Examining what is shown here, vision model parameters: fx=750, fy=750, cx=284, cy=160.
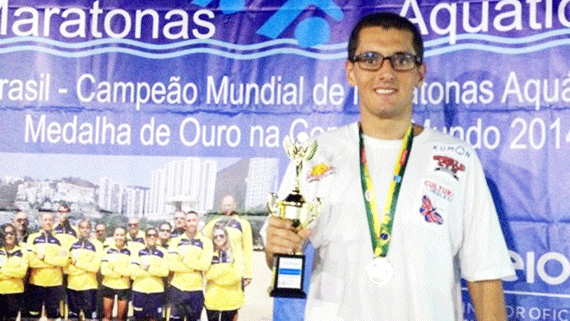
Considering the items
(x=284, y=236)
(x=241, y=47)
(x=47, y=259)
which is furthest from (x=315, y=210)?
(x=47, y=259)

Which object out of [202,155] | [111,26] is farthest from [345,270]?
[111,26]

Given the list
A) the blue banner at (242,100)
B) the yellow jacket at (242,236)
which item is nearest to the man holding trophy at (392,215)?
the blue banner at (242,100)

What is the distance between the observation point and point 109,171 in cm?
323

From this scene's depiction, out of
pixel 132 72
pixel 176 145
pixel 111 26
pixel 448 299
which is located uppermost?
pixel 111 26

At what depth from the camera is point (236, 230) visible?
313 cm

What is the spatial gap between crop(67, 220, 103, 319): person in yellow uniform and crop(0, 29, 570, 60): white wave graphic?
78 cm

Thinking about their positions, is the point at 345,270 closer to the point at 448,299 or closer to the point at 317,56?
the point at 448,299

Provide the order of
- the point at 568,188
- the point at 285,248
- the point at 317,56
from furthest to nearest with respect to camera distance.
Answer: the point at 317,56 → the point at 568,188 → the point at 285,248

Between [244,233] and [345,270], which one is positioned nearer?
[345,270]

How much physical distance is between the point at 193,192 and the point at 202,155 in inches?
6.4

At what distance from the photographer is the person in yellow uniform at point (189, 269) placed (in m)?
3.13

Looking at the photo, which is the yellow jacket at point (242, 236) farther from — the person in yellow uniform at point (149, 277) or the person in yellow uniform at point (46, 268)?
the person in yellow uniform at point (46, 268)

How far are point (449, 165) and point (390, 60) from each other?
372 mm

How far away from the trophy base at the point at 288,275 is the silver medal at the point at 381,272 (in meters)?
0.21
